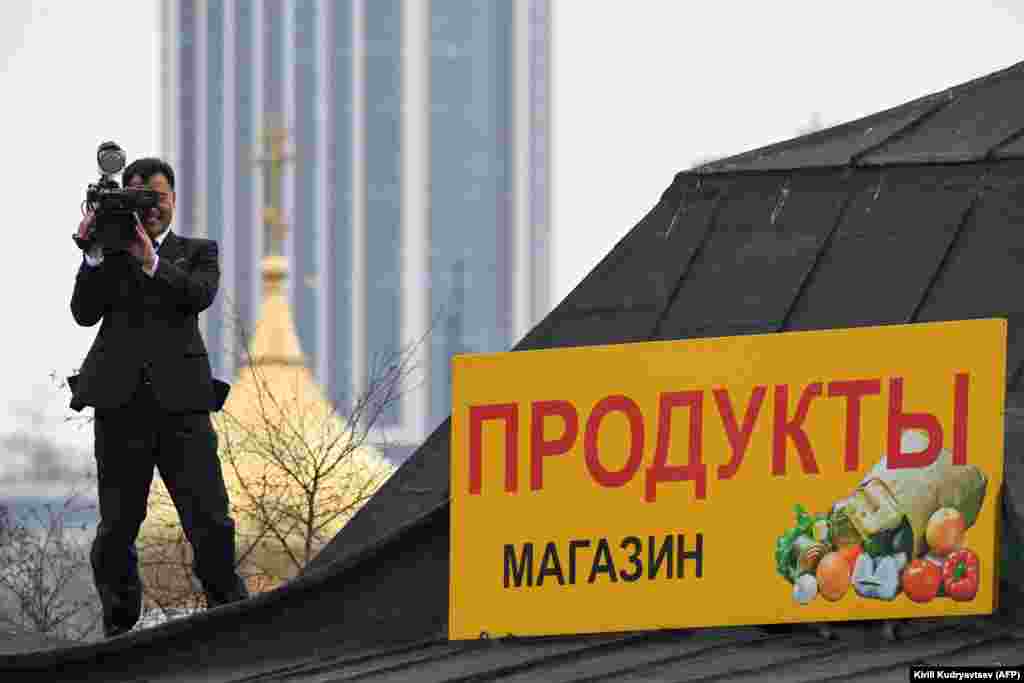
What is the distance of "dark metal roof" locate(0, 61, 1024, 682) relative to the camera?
11.1 meters

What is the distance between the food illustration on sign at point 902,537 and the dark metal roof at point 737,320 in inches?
5.5

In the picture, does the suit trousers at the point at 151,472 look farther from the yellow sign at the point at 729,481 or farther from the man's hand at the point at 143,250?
the yellow sign at the point at 729,481

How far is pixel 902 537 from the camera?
36.0 feet

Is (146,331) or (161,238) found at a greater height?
(161,238)

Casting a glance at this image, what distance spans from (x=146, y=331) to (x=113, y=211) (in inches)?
19.6

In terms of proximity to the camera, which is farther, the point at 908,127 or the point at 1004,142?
the point at 908,127

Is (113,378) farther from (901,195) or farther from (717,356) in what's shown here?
(901,195)

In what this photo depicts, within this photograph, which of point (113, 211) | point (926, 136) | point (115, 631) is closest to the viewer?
point (113, 211)

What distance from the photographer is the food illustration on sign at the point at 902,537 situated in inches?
431

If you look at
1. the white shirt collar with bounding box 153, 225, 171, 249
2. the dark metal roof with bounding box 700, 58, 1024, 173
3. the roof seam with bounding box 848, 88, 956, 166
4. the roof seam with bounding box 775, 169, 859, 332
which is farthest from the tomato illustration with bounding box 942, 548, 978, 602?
the roof seam with bounding box 848, 88, 956, 166

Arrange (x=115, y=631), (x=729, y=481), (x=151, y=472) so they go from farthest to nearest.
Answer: (x=115, y=631) → (x=151, y=472) → (x=729, y=481)

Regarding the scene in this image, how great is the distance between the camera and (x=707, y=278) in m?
14.4

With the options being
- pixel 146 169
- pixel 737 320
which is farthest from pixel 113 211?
pixel 737 320

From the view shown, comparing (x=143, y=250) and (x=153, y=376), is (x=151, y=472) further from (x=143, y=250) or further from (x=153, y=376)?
(x=143, y=250)
